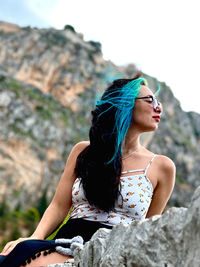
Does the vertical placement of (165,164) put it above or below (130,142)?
below

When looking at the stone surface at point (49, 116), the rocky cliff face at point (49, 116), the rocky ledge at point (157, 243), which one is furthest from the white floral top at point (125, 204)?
the stone surface at point (49, 116)

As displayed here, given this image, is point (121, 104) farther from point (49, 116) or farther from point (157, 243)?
point (49, 116)

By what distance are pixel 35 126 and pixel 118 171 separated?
4963cm

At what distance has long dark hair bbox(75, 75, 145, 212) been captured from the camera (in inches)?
84.4

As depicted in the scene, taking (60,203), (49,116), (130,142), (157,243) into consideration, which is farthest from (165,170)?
(49,116)

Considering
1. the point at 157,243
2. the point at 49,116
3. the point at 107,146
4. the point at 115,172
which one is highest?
the point at 49,116

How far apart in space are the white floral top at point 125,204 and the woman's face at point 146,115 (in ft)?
1.08

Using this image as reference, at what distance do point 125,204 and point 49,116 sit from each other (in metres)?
51.6

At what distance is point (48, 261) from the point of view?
174 centimetres

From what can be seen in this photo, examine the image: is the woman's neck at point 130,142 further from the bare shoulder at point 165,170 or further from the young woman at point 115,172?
the bare shoulder at point 165,170

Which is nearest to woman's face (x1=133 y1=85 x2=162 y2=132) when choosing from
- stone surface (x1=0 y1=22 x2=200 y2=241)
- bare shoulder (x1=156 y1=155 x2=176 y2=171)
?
bare shoulder (x1=156 y1=155 x2=176 y2=171)

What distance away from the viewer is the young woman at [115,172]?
2.13m

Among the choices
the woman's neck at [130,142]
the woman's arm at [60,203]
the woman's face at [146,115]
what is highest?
the woman's face at [146,115]

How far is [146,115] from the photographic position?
238 cm
